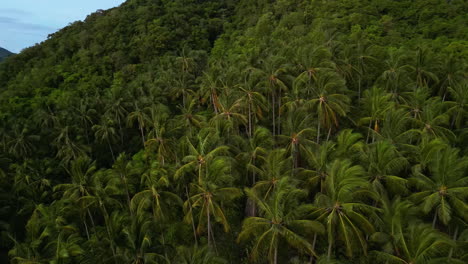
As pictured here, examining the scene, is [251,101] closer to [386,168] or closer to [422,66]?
[386,168]

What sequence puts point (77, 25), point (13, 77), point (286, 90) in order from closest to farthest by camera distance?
point (286, 90), point (13, 77), point (77, 25)

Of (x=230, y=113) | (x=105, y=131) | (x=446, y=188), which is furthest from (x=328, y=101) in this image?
(x=105, y=131)

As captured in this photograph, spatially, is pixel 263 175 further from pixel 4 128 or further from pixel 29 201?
pixel 4 128

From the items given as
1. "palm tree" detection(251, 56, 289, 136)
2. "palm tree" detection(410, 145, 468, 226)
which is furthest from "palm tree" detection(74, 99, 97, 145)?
"palm tree" detection(410, 145, 468, 226)

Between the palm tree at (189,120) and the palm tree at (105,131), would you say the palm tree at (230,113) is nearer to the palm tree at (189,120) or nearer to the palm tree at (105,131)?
the palm tree at (189,120)

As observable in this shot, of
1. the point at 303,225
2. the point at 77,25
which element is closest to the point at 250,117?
the point at 303,225

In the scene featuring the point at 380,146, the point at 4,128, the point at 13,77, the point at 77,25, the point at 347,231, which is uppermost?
the point at 77,25
